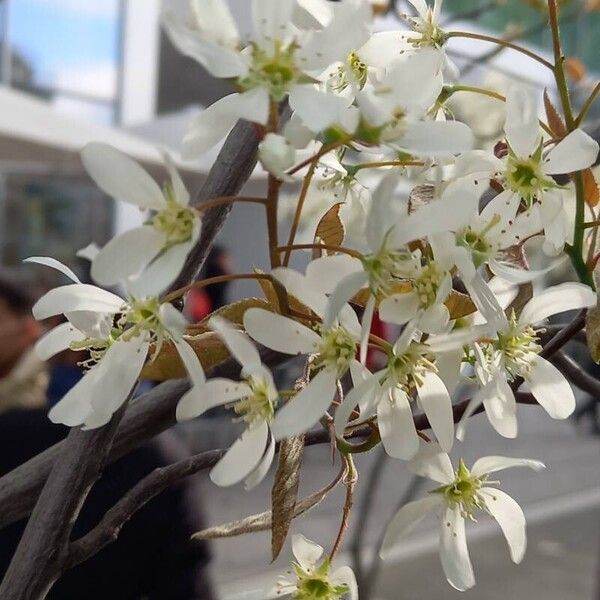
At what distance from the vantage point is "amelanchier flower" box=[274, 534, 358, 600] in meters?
0.36

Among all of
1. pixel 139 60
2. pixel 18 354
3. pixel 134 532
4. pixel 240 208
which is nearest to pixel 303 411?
pixel 134 532

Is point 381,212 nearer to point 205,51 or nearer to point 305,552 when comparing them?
point 205,51

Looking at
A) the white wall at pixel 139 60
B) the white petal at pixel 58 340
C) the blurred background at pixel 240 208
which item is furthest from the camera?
the white wall at pixel 139 60

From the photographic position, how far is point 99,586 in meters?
1.06

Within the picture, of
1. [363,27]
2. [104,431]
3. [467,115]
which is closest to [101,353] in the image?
[104,431]

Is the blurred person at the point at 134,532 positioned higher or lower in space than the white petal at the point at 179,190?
Answer: lower

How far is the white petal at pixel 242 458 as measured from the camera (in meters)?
0.28

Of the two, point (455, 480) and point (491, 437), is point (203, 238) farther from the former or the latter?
point (491, 437)

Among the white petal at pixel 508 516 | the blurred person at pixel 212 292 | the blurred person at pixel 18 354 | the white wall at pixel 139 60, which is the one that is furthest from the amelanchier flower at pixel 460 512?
the white wall at pixel 139 60

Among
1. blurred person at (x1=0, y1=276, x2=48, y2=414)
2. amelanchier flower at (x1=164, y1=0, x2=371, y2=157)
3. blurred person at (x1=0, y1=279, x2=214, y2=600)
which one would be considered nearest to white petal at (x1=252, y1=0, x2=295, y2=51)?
amelanchier flower at (x1=164, y1=0, x2=371, y2=157)

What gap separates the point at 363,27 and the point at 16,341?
→ 1.57 meters

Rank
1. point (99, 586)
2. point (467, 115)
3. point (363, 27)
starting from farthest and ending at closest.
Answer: point (467, 115) < point (99, 586) < point (363, 27)

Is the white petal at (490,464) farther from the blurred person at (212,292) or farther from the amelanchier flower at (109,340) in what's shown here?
the blurred person at (212,292)

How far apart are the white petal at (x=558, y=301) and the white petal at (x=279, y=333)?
9 centimetres
